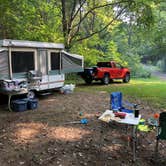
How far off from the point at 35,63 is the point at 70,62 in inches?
91.2

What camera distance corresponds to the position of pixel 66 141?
205 inches

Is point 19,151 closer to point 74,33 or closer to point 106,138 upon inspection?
point 106,138

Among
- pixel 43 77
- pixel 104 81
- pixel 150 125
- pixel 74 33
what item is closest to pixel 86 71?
pixel 104 81

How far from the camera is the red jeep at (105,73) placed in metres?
14.7

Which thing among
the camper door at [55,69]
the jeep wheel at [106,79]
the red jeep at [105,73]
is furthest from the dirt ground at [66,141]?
the jeep wheel at [106,79]

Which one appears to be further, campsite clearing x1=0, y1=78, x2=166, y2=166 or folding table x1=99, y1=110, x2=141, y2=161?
folding table x1=99, y1=110, x2=141, y2=161

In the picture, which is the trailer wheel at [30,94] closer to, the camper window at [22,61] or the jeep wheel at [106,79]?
the camper window at [22,61]

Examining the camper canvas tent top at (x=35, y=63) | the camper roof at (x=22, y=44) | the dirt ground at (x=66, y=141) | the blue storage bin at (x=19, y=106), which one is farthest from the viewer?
the camper canvas tent top at (x=35, y=63)

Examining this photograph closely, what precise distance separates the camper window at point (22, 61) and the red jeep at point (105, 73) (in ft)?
18.5

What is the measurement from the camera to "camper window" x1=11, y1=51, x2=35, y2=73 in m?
8.77

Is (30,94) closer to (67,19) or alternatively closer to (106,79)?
(106,79)

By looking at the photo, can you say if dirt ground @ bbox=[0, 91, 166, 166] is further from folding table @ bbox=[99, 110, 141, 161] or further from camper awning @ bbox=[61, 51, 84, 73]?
camper awning @ bbox=[61, 51, 84, 73]

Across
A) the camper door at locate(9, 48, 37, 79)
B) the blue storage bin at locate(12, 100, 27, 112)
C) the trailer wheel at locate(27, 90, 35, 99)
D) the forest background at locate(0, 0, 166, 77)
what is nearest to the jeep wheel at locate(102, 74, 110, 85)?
Result: the forest background at locate(0, 0, 166, 77)

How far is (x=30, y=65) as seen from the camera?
944 centimetres
